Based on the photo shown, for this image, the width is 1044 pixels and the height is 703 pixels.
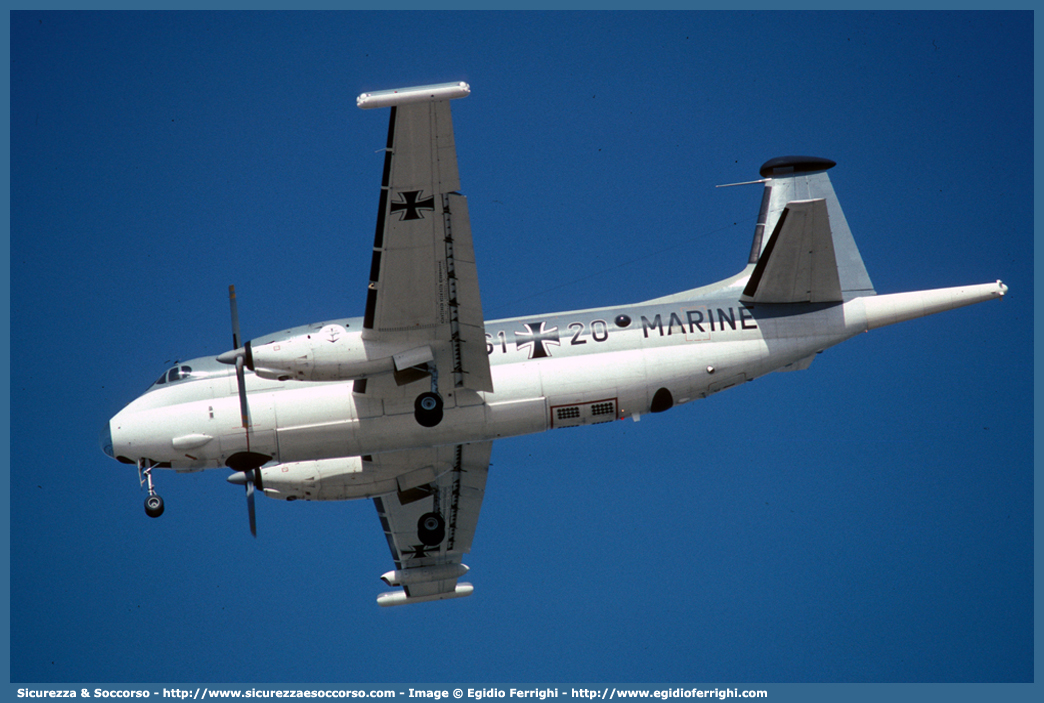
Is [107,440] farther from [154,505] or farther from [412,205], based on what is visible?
[412,205]

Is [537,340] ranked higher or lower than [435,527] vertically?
higher

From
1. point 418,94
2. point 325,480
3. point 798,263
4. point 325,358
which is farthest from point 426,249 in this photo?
point 798,263

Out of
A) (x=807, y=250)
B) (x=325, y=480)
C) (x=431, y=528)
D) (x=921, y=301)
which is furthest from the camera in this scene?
(x=431, y=528)

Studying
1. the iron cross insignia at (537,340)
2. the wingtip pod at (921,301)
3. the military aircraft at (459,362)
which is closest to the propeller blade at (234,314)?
the military aircraft at (459,362)

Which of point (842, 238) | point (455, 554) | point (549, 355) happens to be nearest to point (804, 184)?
point (842, 238)

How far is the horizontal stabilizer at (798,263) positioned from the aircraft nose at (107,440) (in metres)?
14.6

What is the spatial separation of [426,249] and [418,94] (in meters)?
3.66

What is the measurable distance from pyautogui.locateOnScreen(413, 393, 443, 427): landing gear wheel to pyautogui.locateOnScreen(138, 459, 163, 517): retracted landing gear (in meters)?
6.05

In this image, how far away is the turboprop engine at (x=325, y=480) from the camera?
89.0 feet

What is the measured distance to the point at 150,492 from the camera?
83.9ft

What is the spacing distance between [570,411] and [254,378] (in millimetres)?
7167

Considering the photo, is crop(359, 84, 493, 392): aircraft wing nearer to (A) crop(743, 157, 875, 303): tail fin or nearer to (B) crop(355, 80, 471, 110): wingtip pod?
(B) crop(355, 80, 471, 110): wingtip pod

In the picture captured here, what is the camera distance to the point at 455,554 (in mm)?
31297

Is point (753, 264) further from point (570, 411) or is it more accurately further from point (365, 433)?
point (365, 433)
